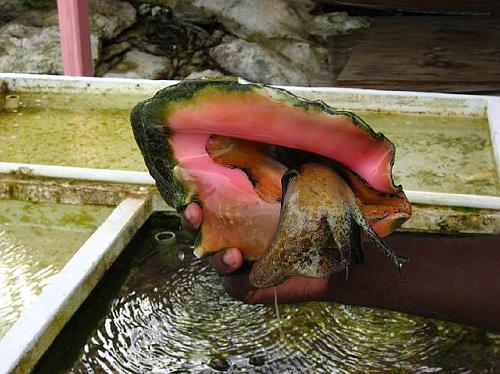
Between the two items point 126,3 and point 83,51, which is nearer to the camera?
point 83,51

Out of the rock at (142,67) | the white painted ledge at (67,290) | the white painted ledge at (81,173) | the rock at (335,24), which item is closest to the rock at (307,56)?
the rock at (335,24)

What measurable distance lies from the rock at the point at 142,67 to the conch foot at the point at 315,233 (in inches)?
193

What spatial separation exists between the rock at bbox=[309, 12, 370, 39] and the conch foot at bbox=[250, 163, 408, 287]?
18.5ft

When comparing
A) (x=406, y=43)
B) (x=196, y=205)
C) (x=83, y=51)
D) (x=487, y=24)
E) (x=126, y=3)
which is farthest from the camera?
(x=126, y=3)

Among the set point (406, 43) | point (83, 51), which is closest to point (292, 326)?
point (83, 51)

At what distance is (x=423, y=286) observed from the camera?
1677mm

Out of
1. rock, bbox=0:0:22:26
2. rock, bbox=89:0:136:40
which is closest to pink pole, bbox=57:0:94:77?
rock, bbox=89:0:136:40

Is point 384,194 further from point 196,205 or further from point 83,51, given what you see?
point 83,51

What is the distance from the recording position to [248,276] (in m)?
1.52

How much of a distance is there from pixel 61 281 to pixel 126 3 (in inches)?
214

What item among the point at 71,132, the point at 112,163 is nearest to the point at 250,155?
the point at 112,163

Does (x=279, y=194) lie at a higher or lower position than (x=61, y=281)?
higher

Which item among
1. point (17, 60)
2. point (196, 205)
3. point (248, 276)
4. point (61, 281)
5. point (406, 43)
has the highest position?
point (196, 205)

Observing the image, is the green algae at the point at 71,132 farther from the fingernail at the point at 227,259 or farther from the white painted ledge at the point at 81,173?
the fingernail at the point at 227,259
